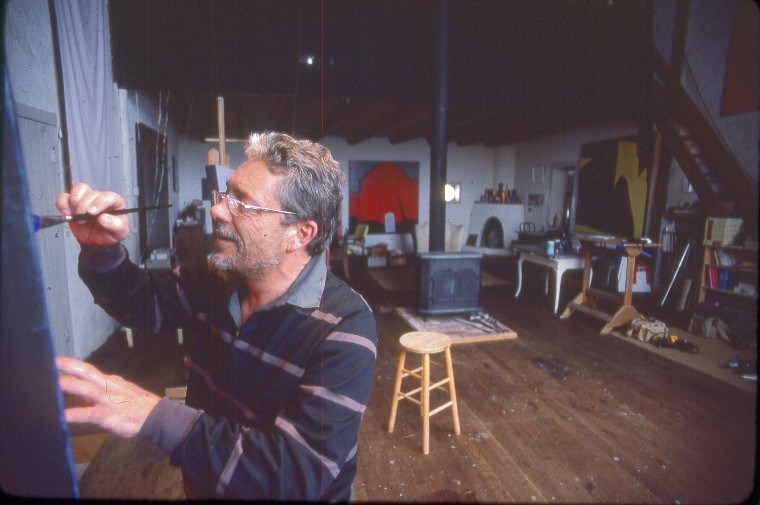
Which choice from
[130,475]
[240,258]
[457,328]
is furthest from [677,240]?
[130,475]

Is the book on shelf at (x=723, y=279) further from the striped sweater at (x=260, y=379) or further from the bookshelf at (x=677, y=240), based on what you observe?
the striped sweater at (x=260, y=379)

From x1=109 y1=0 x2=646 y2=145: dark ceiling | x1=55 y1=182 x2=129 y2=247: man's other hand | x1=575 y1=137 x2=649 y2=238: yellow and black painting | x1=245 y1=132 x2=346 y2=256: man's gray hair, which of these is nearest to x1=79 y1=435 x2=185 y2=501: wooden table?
x1=55 y1=182 x2=129 y2=247: man's other hand

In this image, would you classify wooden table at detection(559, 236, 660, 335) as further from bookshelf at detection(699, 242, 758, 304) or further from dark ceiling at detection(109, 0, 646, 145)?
dark ceiling at detection(109, 0, 646, 145)

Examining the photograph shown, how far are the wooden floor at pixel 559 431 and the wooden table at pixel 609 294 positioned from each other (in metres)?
0.55

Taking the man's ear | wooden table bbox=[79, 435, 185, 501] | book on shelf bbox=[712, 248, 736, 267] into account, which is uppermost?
the man's ear

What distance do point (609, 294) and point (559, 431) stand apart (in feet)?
8.77

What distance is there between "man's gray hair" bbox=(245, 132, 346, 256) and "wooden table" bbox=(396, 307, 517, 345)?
308 cm

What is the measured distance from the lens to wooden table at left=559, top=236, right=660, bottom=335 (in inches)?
162

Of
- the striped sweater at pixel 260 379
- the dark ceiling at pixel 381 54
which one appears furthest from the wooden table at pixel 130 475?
the dark ceiling at pixel 381 54

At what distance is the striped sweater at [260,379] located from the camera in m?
0.64

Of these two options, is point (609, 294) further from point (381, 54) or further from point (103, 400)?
point (103, 400)

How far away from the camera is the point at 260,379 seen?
3.10ft

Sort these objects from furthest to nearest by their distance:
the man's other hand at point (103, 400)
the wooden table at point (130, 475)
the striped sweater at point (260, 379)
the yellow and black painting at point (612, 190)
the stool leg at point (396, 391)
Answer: the yellow and black painting at point (612, 190) < the stool leg at point (396, 391) < the wooden table at point (130, 475) < the striped sweater at point (260, 379) < the man's other hand at point (103, 400)

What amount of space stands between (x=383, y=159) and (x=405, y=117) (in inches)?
102
